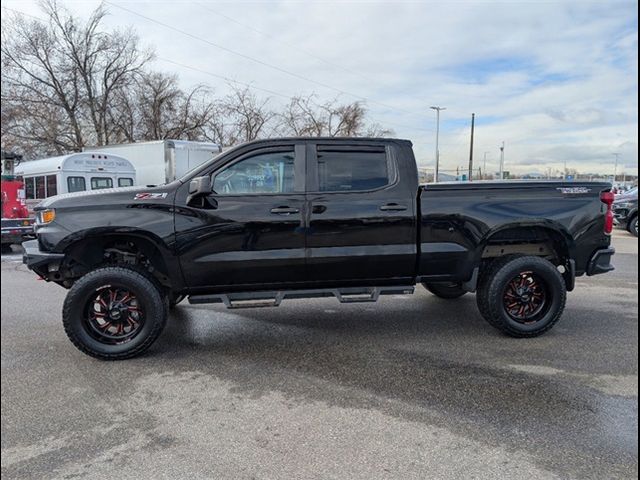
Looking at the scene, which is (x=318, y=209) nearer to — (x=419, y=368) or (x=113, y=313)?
(x=419, y=368)

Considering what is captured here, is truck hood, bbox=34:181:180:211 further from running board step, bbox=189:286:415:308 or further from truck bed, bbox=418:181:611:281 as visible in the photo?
truck bed, bbox=418:181:611:281

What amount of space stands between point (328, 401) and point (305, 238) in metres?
1.59

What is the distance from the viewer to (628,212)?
15.1 meters

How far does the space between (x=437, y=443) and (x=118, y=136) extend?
29765mm

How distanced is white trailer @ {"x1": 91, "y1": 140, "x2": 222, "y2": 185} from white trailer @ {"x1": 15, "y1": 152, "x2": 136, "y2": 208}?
4.02 feet

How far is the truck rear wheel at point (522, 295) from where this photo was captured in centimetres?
480

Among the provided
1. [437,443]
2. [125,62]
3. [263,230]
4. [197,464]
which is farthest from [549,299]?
[125,62]

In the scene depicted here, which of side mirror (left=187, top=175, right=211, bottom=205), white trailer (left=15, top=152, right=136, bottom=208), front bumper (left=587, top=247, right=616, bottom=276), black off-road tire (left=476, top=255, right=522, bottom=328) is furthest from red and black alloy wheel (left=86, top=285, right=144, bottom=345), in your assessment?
white trailer (left=15, top=152, right=136, bottom=208)

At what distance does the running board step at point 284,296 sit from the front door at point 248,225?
105 mm

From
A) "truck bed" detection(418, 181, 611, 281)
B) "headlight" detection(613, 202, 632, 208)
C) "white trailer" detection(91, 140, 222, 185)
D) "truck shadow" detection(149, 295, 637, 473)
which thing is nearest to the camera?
"truck shadow" detection(149, 295, 637, 473)

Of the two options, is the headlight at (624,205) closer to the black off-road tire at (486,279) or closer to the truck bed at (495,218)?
the truck bed at (495,218)

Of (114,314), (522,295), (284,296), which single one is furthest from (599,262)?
(114,314)

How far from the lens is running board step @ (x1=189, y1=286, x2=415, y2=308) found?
4506 millimetres

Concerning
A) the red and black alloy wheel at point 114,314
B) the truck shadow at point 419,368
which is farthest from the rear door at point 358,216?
the red and black alloy wheel at point 114,314
